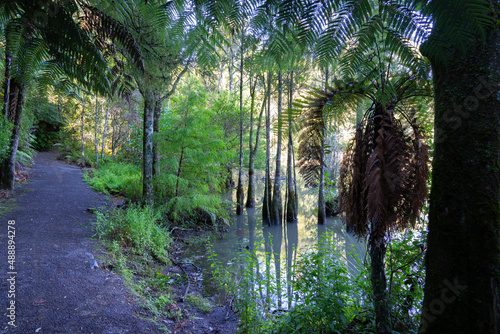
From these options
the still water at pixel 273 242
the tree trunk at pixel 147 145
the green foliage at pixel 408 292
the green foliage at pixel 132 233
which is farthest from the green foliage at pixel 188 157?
the green foliage at pixel 408 292

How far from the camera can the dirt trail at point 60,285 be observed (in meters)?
2.85

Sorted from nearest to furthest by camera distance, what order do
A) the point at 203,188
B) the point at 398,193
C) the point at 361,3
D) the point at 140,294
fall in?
the point at 361,3 → the point at 398,193 → the point at 140,294 → the point at 203,188

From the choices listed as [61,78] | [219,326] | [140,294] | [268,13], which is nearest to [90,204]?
[140,294]

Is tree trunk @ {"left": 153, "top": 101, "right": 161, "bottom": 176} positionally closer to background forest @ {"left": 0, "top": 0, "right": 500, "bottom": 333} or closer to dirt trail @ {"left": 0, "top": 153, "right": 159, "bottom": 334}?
dirt trail @ {"left": 0, "top": 153, "right": 159, "bottom": 334}

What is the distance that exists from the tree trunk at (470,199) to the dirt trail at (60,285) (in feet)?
10.1

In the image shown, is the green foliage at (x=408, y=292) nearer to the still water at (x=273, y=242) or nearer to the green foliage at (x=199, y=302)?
the still water at (x=273, y=242)

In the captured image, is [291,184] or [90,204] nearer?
[90,204]

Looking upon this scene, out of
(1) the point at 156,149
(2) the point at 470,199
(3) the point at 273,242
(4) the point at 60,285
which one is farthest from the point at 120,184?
(2) the point at 470,199

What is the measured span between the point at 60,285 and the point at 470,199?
178 inches

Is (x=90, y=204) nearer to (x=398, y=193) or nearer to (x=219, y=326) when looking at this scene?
(x=219, y=326)

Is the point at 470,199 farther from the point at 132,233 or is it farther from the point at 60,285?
the point at 132,233

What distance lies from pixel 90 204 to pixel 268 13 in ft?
28.3

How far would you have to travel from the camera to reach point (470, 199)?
1.35 meters

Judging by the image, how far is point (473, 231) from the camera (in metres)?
1.34
